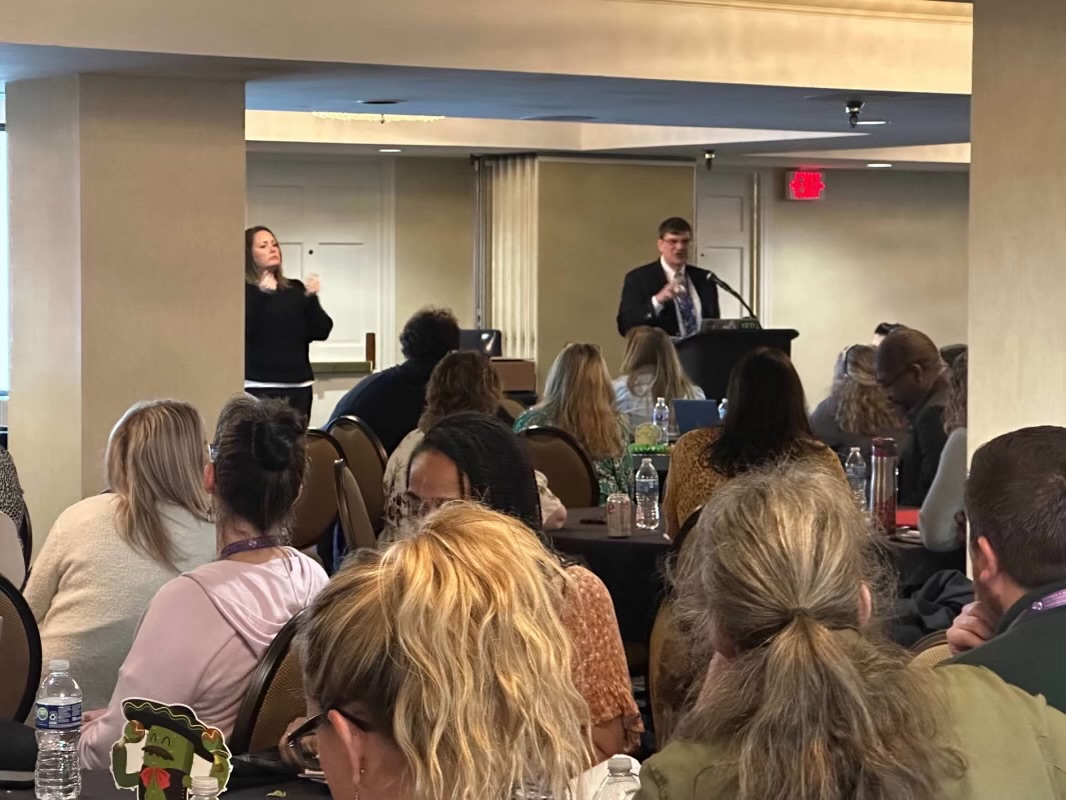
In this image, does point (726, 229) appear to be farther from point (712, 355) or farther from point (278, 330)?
point (278, 330)

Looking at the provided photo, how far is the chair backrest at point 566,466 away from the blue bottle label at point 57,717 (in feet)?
11.8

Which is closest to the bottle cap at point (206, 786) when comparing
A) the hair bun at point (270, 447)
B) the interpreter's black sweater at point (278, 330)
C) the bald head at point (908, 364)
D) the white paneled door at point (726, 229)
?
the hair bun at point (270, 447)

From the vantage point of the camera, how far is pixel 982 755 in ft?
6.06

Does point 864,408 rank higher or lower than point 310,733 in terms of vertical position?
higher

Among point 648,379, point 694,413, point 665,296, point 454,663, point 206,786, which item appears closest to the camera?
point 454,663

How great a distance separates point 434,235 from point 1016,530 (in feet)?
36.3

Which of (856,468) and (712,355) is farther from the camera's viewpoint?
(712,355)

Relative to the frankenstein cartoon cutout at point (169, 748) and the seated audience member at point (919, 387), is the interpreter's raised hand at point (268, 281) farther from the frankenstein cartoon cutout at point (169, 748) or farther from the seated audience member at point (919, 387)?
the frankenstein cartoon cutout at point (169, 748)

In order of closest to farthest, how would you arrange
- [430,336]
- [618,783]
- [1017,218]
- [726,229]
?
1. [618,783]
2. [1017,218]
3. [430,336]
4. [726,229]

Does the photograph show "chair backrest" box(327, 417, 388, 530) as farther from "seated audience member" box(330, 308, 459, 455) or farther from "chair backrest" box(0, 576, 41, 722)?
"chair backrest" box(0, 576, 41, 722)

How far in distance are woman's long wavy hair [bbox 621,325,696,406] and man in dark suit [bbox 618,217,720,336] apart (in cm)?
286

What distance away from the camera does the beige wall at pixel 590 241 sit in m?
12.2

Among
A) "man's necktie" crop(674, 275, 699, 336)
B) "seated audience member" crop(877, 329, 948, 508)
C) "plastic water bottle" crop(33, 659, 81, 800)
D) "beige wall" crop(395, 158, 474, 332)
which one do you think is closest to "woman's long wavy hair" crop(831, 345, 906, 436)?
"seated audience member" crop(877, 329, 948, 508)

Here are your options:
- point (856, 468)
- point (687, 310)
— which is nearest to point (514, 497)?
point (856, 468)
